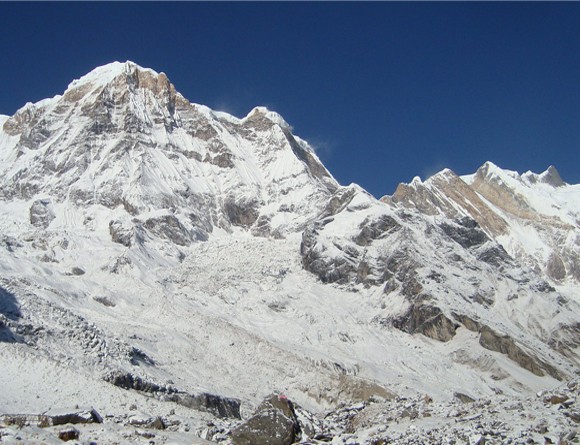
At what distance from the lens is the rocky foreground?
28.3 metres

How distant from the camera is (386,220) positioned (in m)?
152

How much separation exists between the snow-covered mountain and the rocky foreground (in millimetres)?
721

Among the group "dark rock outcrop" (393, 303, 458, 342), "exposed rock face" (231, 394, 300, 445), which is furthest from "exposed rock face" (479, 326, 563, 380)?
"exposed rock face" (231, 394, 300, 445)

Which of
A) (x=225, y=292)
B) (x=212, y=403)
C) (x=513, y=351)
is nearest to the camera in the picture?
(x=212, y=403)

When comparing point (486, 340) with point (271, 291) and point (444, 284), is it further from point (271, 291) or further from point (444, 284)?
point (271, 291)

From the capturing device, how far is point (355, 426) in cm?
3625

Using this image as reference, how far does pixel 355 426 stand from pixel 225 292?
285 ft

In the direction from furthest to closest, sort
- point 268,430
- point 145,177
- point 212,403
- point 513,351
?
point 145,177, point 513,351, point 212,403, point 268,430

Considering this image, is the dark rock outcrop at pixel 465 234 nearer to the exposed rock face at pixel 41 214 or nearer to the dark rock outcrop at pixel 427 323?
the dark rock outcrop at pixel 427 323

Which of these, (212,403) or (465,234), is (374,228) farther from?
(212,403)

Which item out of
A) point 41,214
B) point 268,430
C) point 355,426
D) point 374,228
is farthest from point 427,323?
point 268,430

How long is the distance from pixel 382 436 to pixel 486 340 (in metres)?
94.3

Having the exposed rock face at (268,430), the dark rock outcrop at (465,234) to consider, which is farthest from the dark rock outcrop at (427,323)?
the exposed rock face at (268,430)

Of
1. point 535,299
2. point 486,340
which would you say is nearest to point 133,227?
point 486,340
